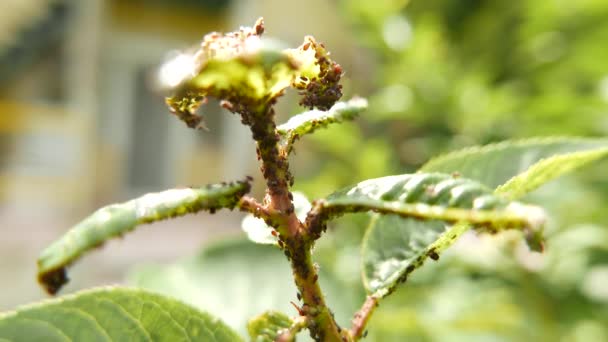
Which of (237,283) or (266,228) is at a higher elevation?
(237,283)

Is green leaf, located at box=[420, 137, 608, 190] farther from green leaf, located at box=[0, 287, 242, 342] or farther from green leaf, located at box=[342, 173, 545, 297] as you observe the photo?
green leaf, located at box=[0, 287, 242, 342]

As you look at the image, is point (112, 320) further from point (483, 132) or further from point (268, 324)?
point (483, 132)

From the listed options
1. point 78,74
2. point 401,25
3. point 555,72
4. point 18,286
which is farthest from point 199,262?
point 78,74

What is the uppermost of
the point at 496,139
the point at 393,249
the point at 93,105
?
the point at 93,105

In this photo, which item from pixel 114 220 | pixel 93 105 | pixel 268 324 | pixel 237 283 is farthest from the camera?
pixel 93 105

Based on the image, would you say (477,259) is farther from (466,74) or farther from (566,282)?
(466,74)

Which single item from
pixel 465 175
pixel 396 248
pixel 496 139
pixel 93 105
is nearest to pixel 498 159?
pixel 465 175

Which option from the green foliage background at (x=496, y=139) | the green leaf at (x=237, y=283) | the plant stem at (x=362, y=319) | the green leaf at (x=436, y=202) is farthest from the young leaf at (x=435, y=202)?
the green foliage background at (x=496, y=139)

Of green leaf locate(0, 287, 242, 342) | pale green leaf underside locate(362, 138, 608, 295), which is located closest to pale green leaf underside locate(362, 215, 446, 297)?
pale green leaf underside locate(362, 138, 608, 295)
